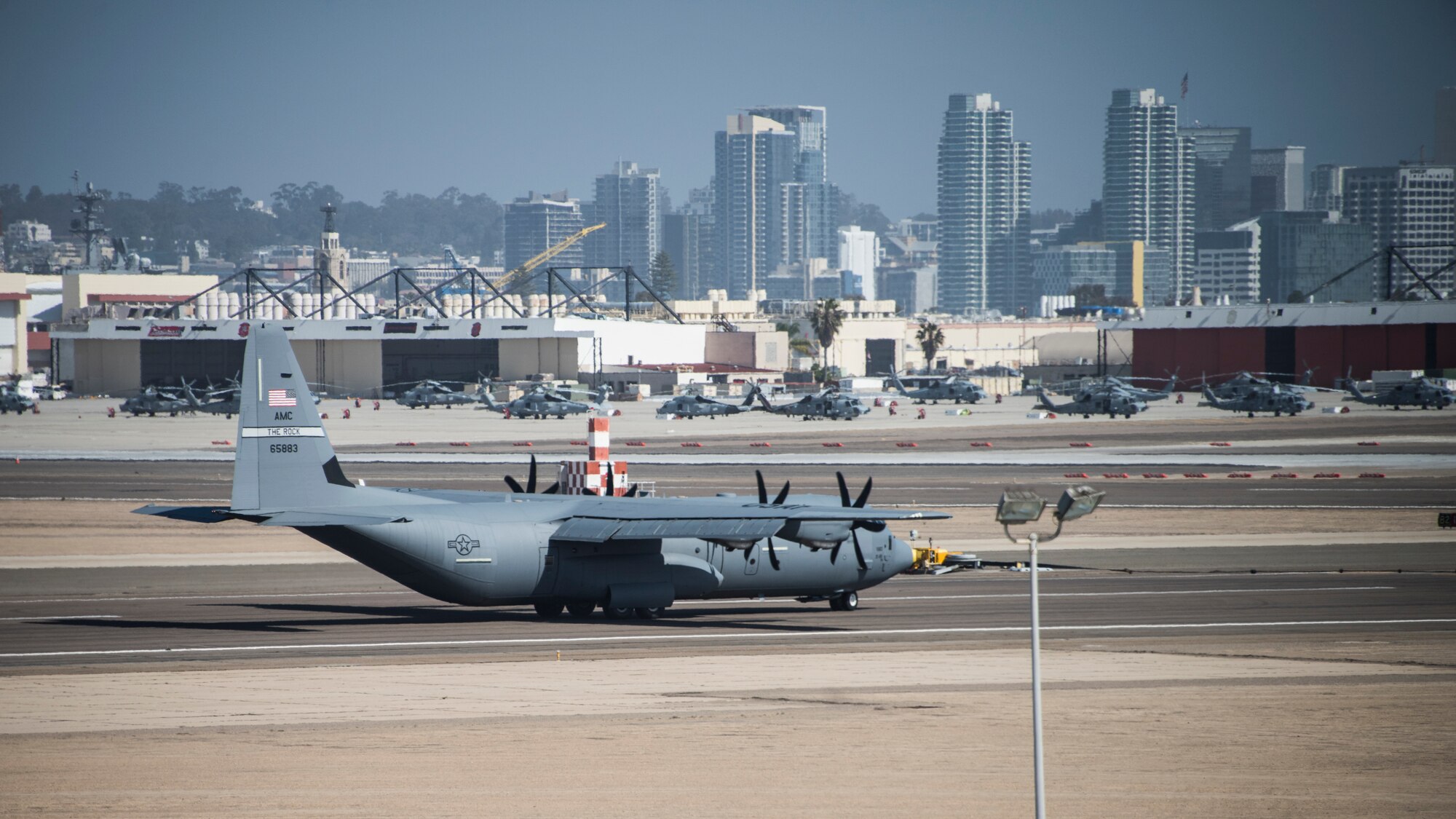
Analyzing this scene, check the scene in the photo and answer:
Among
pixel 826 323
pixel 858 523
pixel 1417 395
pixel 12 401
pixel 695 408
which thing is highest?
pixel 826 323

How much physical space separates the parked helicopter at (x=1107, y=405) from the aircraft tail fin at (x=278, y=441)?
82.2m

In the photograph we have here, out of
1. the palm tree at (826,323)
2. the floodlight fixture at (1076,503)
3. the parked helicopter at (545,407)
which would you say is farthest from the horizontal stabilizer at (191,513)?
the palm tree at (826,323)

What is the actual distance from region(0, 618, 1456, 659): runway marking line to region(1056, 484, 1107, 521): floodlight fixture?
640 inches

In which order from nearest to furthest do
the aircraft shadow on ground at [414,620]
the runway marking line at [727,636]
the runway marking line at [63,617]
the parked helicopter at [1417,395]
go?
the runway marking line at [727,636]
the aircraft shadow on ground at [414,620]
the runway marking line at [63,617]
the parked helicopter at [1417,395]

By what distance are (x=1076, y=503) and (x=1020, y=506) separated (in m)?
0.69

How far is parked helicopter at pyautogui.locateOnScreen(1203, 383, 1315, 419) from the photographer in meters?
103

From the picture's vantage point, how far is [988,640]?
2912 centimetres

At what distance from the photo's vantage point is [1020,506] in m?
13.6

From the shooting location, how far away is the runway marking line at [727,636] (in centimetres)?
2730

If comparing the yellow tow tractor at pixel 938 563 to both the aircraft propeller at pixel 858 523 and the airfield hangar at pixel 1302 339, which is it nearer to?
the aircraft propeller at pixel 858 523

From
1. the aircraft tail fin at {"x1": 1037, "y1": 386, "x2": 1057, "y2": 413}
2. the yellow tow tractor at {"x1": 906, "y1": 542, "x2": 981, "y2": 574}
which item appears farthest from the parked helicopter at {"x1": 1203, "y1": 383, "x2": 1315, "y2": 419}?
the yellow tow tractor at {"x1": 906, "y1": 542, "x2": 981, "y2": 574}

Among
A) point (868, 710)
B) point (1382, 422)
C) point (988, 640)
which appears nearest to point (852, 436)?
point (1382, 422)

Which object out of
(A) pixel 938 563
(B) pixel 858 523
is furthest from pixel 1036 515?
(A) pixel 938 563

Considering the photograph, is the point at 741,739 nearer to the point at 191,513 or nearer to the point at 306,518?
the point at 306,518
